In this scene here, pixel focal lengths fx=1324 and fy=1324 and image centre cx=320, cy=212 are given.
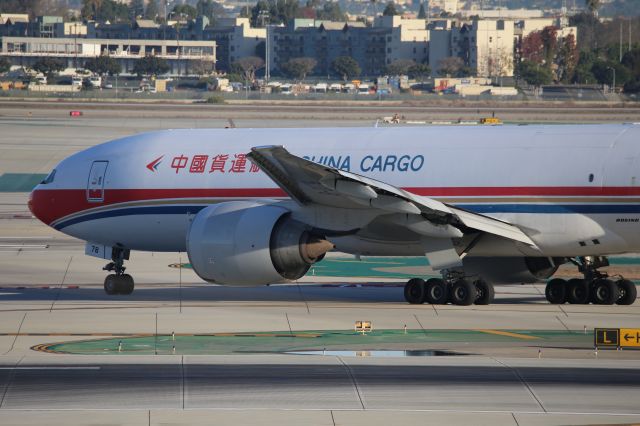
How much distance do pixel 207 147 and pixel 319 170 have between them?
562 centimetres

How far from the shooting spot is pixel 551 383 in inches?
795

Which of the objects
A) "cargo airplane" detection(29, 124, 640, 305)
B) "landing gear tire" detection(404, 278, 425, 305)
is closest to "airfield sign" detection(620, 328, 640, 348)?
"cargo airplane" detection(29, 124, 640, 305)

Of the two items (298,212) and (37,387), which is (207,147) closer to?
(298,212)

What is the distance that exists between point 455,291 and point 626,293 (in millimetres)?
4090

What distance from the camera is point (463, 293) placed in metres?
29.3

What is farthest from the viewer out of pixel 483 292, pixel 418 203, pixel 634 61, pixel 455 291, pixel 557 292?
pixel 634 61

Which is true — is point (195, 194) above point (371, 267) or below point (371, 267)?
above

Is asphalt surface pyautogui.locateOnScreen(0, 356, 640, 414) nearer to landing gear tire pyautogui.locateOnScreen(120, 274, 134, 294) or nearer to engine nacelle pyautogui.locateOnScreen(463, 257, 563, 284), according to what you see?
engine nacelle pyautogui.locateOnScreen(463, 257, 563, 284)

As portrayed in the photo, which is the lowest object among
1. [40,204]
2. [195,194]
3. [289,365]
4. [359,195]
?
[289,365]

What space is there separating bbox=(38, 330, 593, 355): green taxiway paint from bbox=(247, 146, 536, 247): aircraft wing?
3030 millimetres

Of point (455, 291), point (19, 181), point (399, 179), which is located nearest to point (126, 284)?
point (399, 179)

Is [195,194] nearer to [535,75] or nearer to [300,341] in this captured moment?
[300,341]

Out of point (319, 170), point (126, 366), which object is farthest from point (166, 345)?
point (319, 170)

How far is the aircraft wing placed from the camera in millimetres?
27047
